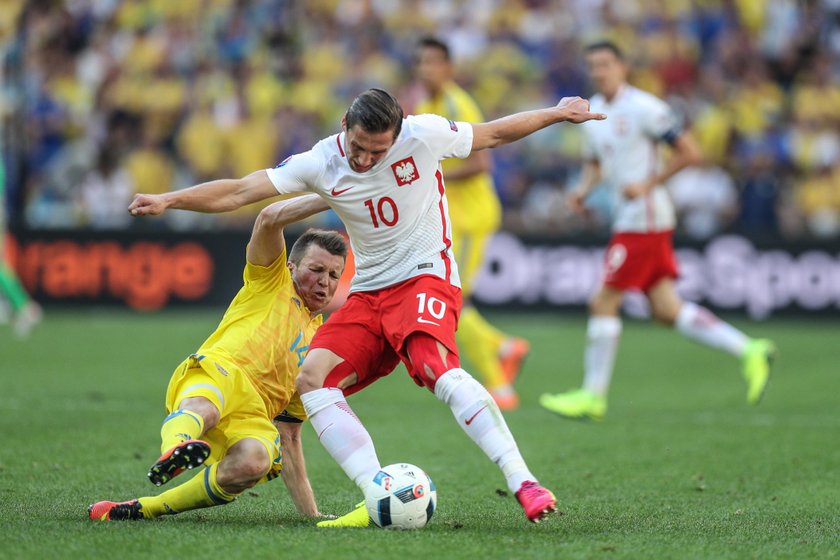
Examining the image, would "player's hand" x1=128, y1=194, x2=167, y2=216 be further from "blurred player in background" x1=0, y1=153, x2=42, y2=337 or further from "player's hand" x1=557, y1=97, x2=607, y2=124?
"blurred player in background" x1=0, y1=153, x2=42, y2=337

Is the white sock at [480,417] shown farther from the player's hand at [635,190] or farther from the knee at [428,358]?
the player's hand at [635,190]

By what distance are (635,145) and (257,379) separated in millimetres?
5083

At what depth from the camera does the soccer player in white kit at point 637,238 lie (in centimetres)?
976

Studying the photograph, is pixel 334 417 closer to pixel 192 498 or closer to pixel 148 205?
pixel 192 498

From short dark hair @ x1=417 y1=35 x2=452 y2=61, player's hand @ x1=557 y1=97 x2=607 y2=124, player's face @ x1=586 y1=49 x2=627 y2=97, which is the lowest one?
player's hand @ x1=557 y1=97 x2=607 y2=124

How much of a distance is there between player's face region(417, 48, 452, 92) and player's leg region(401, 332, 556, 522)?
5190 mm

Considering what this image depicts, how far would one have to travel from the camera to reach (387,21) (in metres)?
21.3

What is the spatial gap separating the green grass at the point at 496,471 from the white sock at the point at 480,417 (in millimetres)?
324

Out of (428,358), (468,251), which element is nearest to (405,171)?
(428,358)

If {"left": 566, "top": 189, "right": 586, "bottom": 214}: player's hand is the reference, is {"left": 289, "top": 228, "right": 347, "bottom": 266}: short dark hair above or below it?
below

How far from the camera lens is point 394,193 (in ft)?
18.2

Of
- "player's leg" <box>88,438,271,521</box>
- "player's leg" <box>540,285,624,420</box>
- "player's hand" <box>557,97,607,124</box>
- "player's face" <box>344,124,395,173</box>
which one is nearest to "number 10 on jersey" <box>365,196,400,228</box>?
"player's face" <box>344,124,395,173</box>

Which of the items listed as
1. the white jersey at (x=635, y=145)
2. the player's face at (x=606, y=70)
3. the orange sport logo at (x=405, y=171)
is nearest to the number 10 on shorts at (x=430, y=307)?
the orange sport logo at (x=405, y=171)

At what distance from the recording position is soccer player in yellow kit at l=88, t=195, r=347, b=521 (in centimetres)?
545
